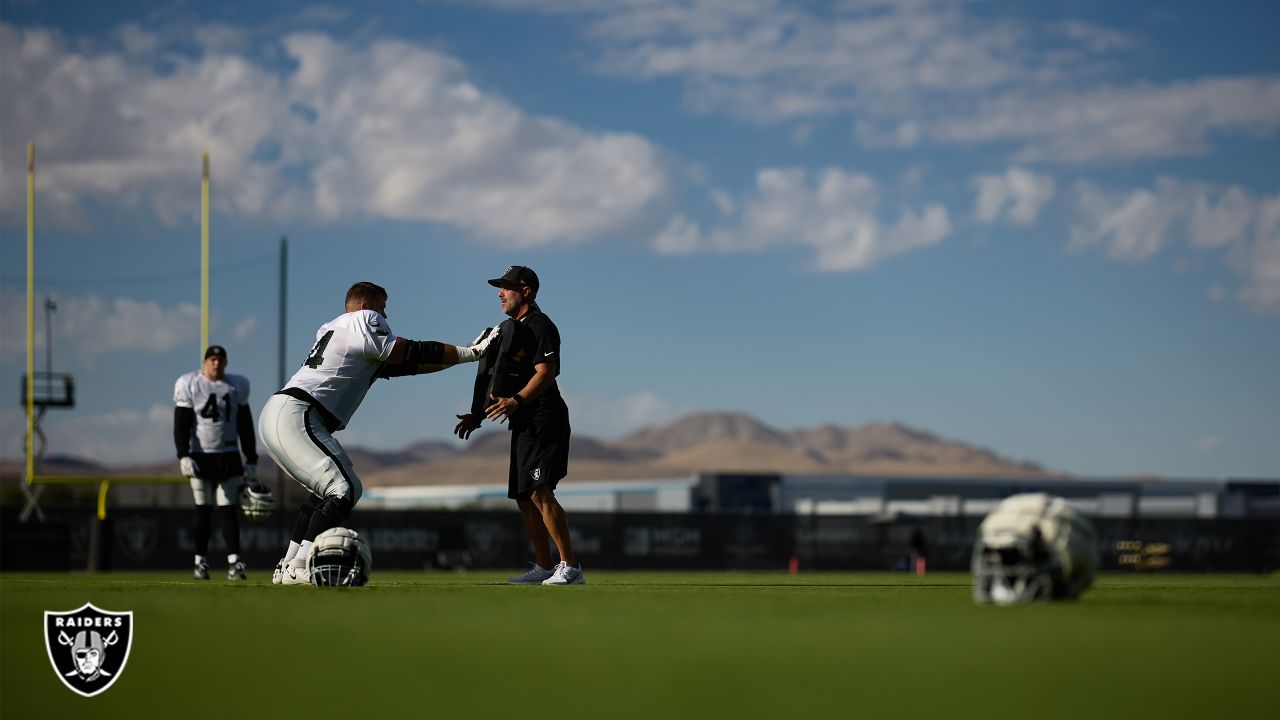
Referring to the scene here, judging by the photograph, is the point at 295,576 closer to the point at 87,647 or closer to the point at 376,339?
the point at 376,339

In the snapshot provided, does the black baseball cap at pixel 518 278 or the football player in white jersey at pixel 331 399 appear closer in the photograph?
the football player in white jersey at pixel 331 399

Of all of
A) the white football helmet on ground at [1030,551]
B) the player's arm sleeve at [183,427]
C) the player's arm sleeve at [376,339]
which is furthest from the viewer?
the player's arm sleeve at [183,427]

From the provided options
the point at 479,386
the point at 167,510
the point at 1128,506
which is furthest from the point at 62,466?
the point at 479,386

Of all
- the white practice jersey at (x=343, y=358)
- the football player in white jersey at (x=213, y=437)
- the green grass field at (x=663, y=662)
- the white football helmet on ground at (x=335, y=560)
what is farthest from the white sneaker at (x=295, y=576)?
the football player in white jersey at (x=213, y=437)

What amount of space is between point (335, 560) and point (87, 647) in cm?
387

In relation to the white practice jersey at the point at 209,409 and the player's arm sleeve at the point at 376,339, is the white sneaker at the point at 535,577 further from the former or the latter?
the white practice jersey at the point at 209,409

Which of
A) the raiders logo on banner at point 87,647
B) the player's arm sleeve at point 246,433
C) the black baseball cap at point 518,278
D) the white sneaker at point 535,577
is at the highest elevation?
the black baseball cap at point 518,278

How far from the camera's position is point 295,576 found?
8.40 meters

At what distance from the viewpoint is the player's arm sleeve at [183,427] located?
1215cm

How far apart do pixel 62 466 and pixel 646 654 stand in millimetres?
206874

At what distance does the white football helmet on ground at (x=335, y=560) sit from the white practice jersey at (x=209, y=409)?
4.60 meters

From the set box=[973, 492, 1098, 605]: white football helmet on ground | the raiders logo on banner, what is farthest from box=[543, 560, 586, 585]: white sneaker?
the raiders logo on banner

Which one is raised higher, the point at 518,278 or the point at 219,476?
the point at 518,278

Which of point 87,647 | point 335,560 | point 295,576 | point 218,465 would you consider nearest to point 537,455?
point 295,576
